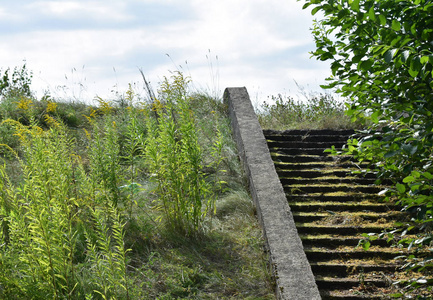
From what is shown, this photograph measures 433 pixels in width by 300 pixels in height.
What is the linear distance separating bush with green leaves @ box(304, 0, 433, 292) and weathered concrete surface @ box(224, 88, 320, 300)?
43.2 inches

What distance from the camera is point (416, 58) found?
287 centimetres

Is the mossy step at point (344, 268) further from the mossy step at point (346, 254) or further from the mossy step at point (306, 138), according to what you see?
the mossy step at point (306, 138)

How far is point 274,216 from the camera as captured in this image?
511 cm

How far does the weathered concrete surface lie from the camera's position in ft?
13.8

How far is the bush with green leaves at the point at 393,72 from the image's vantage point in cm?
316

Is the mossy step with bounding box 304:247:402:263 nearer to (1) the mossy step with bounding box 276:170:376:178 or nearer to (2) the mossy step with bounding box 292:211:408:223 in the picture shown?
(2) the mossy step with bounding box 292:211:408:223

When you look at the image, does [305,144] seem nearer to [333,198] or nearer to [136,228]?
[333,198]

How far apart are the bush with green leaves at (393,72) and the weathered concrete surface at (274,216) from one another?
1096mm

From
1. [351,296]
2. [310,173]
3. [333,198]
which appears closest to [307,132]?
[310,173]

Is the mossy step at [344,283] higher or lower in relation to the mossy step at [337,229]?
lower

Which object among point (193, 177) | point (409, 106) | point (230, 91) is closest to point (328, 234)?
point (193, 177)

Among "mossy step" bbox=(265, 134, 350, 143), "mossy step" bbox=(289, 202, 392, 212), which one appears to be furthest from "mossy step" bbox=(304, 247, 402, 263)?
"mossy step" bbox=(265, 134, 350, 143)

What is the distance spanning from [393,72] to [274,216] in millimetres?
2181

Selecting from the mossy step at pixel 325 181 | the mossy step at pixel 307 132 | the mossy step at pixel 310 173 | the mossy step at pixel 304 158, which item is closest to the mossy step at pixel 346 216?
the mossy step at pixel 325 181
